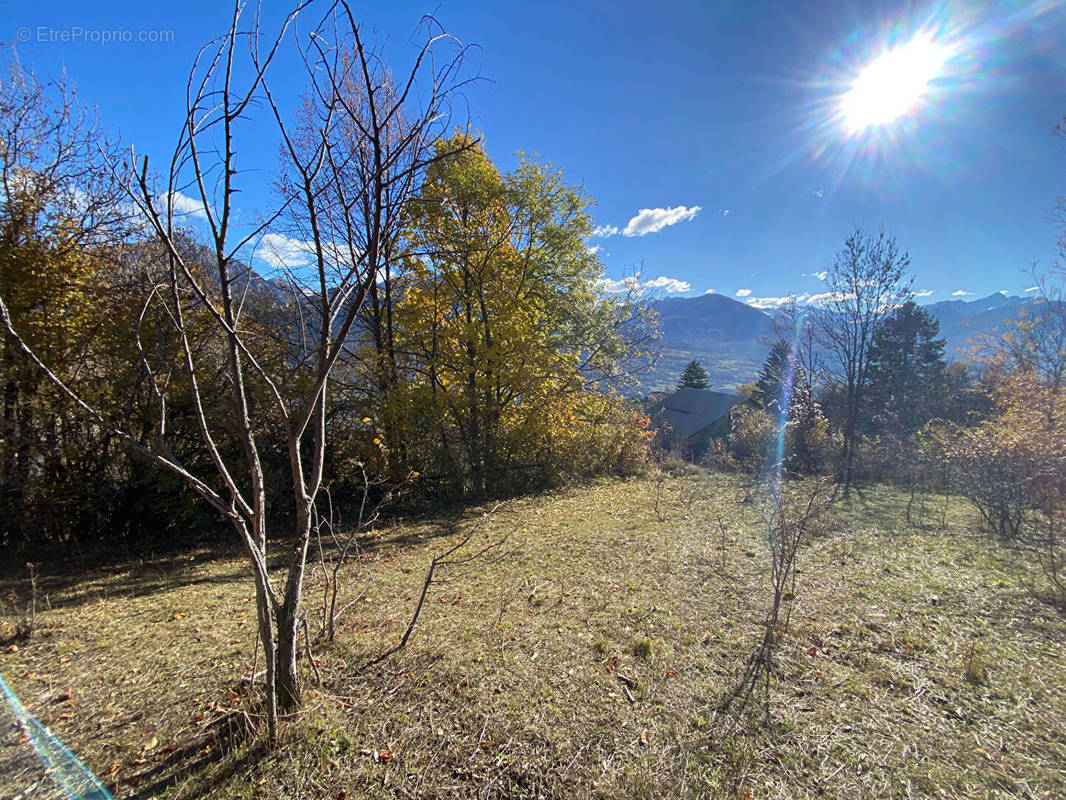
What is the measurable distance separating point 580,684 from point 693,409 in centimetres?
3042

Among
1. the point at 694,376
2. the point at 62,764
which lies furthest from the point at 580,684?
the point at 694,376

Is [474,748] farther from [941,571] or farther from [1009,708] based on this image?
[941,571]

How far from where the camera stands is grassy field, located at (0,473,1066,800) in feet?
6.94

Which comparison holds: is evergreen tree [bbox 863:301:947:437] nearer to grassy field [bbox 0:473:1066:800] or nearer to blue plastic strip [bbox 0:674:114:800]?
grassy field [bbox 0:473:1066:800]

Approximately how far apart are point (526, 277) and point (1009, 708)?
10325mm

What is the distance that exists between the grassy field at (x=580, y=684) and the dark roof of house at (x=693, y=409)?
78.9 feet

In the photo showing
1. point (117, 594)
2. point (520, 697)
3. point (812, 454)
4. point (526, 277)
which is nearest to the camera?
point (520, 697)

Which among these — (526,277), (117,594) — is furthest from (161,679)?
(526,277)

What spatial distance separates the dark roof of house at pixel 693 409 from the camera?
1139 inches

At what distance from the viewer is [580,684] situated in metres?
2.86

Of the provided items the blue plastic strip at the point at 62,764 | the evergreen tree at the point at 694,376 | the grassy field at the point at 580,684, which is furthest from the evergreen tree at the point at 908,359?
the blue plastic strip at the point at 62,764

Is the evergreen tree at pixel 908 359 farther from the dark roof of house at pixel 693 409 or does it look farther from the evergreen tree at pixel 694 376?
the evergreen tree at pixel 694 376

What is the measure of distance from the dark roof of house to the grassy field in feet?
78.9

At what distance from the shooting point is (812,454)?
613 inches
